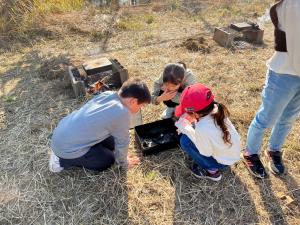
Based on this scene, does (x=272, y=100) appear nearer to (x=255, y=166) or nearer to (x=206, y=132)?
(x=206, y=132)

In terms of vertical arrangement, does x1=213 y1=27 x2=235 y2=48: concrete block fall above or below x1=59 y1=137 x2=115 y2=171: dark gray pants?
below

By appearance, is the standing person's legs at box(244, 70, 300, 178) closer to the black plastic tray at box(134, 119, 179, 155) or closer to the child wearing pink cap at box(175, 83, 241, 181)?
the child wearing pink cap at box(175, 83, 241, 181)

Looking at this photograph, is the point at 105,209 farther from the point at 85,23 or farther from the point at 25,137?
the point at 85,23

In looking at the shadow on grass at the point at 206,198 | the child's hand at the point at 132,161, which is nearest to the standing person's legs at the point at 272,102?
the shadow on grass at the point at 206,198

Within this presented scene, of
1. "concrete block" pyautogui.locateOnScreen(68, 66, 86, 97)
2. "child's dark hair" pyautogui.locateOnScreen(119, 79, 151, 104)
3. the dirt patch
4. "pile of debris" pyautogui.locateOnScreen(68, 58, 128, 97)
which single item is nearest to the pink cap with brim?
"child's dark hair" pyautogui.locateOnScreen(119, 79, 151, 104)

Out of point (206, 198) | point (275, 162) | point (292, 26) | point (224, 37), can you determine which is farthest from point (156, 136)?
point (224, 37)

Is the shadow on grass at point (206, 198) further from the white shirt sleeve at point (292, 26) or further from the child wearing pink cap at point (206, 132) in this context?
the white shirt sleeve at point (292, 26)

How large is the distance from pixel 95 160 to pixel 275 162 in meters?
1.72

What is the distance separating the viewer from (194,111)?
236 centimetres

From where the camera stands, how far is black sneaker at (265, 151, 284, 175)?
2.85m

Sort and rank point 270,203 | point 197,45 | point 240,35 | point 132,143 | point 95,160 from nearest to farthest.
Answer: point 270,203 → point 95,160 → point 132,143 → point 197,45 → point 240,35

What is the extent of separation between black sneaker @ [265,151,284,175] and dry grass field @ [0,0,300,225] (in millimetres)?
79

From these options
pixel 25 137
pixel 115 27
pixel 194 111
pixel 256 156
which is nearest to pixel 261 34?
pixel 115 27

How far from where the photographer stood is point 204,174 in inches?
111
